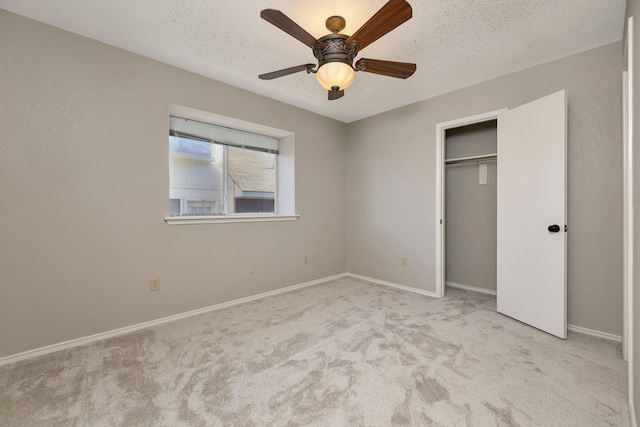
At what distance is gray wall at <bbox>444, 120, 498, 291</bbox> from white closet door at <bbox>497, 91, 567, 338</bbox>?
2.40 feet

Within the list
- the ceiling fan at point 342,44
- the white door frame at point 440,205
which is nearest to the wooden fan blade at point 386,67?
the ceiling fan at point 342,44

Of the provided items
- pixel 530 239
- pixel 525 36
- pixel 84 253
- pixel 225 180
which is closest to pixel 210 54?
pixel 225 180

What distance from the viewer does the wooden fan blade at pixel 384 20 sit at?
1.37 meters

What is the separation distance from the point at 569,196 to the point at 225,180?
11.6 ft

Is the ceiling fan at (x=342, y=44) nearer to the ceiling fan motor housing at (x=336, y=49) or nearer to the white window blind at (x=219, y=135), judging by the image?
the ceiling fan motor housing at (x=336, y=49)

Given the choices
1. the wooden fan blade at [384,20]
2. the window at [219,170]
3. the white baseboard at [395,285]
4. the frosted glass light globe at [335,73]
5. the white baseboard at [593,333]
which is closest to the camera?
the wooden fan blade at [384,20]

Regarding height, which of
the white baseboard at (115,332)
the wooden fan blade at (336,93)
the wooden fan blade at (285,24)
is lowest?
the white baseboard at (115,332)

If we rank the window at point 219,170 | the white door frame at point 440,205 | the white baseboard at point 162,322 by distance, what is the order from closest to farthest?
Answer: the white baseboard at point 162,322, the window at point 219,170, the white door frame at point 440,205

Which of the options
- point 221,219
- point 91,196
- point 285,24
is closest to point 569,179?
point 285,24

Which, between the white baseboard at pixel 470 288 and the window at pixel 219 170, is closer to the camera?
the window at pixel 219 170

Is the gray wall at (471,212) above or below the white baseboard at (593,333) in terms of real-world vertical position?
above

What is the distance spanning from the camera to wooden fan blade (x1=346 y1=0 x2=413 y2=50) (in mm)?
1368

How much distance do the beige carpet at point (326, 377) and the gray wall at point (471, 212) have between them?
3.63ft

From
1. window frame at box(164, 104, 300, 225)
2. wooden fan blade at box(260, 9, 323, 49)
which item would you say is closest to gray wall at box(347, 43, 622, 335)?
window frame at box(164, 104, 300, 225)
